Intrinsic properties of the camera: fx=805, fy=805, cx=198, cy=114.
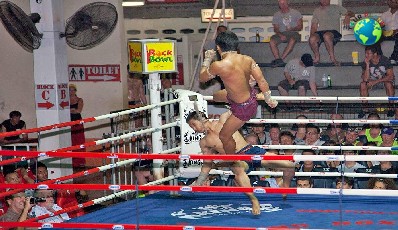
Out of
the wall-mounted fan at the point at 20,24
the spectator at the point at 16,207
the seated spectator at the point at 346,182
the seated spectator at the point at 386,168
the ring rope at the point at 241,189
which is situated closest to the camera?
the ring rope at the point at 241,189

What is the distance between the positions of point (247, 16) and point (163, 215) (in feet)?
25.8

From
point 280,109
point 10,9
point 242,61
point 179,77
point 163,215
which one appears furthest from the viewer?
point 179,77

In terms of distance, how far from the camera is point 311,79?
12.2 m

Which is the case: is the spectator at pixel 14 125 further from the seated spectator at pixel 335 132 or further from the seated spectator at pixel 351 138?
the seated spectator at pixel 351 138

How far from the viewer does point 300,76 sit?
12281 mm

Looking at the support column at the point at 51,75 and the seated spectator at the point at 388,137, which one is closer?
the seated spectator at the point at 388,137

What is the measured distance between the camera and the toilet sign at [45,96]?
1153 cm

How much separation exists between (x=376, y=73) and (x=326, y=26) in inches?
46.1

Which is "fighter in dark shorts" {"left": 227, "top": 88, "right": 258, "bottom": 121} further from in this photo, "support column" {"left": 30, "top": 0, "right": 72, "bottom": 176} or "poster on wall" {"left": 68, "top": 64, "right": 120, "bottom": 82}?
"poster on wall" {"left": 68, "top": 64, "right": 120, "bottom": 82}

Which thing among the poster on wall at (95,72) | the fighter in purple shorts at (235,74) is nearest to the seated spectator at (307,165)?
the fighter in purple shorts at (235,74)

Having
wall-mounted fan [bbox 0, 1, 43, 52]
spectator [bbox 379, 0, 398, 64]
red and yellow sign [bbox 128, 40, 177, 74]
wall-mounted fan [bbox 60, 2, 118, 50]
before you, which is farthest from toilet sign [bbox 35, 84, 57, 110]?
spectator [bbox 379, 0, 398, 64]

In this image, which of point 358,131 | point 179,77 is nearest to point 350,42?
point 358,131

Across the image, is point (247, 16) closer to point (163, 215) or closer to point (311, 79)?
point (311, 79)

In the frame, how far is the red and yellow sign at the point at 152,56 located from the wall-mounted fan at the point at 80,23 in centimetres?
166
